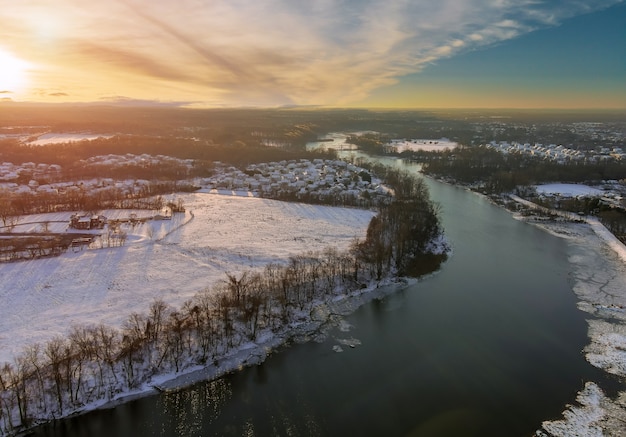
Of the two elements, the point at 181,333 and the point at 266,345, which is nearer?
the point at 181,333

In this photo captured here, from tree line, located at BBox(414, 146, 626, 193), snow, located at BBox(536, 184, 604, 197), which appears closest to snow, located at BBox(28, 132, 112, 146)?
tree line, located at BBox(414, 146, 626, 193)

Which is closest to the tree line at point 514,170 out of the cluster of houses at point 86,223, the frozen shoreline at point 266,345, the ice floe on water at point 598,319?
the ice floe on water at point 598,319

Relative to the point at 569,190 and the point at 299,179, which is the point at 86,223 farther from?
the point at 569,190

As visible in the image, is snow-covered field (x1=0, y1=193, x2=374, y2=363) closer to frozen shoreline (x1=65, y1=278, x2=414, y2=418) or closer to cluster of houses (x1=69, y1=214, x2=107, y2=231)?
cluster of houses (x1=69, y1=214, x2=107, y2=231)

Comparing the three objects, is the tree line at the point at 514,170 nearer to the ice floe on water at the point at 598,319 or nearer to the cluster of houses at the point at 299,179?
the cluster of houses at the point at 299,179

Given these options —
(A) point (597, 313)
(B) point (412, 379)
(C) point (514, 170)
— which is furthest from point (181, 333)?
(C) point (514, 170)

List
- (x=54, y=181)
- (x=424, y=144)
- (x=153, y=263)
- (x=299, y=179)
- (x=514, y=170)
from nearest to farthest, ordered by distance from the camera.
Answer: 1. (x=153, y=263)
2. (x=54, y=181)
3. (x=299, y=179)
4. (x=514, y=170)
5. (x=424, y=144)
